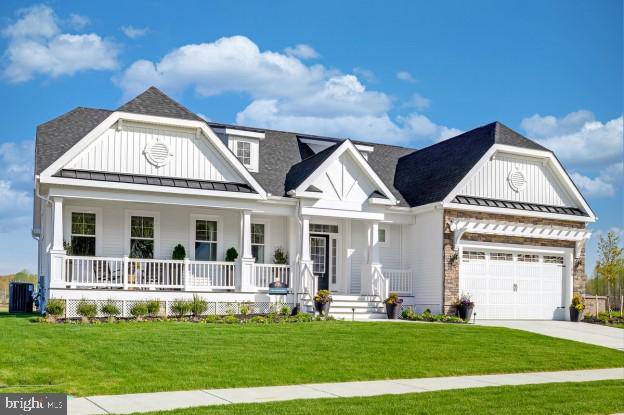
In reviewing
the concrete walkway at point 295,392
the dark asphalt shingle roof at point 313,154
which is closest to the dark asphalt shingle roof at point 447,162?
the dark asphalt shingle roof at point 313,154

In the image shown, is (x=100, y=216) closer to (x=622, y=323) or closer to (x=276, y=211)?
(x=276, y=211)

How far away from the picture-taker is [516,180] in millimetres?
27219

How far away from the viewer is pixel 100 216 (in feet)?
77.4

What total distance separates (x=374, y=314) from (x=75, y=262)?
9.56 m

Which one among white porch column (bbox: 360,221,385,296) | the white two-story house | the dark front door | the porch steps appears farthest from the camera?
the dark front door

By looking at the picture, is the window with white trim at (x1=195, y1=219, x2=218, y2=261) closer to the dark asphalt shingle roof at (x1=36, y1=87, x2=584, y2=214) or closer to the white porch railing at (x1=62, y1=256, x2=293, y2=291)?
the white porch railing at (x1=62, y1=256, x2=293, y2=291)

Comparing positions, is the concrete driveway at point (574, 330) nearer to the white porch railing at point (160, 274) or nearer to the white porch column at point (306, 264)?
the white porch column at point (306, 264)

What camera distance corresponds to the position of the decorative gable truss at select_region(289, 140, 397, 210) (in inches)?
982

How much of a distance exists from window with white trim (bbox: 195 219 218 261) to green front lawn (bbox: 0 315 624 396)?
18.0 feet

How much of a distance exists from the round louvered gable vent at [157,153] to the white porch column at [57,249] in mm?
2959

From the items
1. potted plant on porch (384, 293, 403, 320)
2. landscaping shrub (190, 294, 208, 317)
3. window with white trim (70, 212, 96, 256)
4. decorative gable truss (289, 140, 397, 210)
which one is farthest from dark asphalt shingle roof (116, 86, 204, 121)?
potted plant on porch (384, 293, 403, 320)

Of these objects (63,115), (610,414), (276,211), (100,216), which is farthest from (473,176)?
(610,414)

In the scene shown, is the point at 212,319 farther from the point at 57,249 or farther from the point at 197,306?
the point at 57,249

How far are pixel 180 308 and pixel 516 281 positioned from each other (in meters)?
12.3
